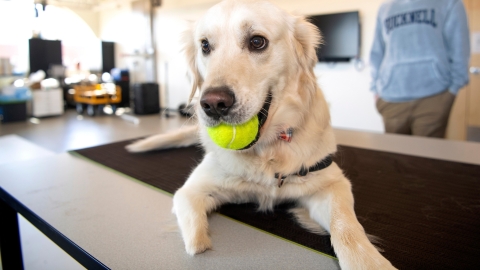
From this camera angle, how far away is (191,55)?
1.26 meters

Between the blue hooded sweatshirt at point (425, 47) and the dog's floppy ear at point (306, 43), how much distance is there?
1411 millimetres

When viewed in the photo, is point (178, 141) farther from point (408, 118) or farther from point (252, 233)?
point (408, 118)

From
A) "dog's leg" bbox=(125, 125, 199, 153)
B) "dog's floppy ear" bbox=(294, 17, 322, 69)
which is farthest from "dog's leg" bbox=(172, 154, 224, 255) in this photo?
"dog's leg" bbox=(125, 125, 199, 153)

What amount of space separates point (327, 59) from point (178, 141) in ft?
12.5

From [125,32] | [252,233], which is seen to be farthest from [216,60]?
[125,32]

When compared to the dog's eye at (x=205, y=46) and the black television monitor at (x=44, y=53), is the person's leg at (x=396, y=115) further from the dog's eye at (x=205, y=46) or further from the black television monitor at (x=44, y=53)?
the black television monitor at (x=44, y=53)

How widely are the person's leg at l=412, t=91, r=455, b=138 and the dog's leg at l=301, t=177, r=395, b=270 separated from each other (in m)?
1.56

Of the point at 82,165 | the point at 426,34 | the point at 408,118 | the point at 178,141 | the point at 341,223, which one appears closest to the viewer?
the point at 341,223

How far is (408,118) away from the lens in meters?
2.33

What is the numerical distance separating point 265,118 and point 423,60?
173 centimetres

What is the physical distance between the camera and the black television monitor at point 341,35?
4.62m

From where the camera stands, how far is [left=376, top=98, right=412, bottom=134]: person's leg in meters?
2.31

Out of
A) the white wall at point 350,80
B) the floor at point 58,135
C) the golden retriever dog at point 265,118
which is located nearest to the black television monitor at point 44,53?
the floor at point 58,135

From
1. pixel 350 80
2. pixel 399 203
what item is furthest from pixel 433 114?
pixel 350 80
